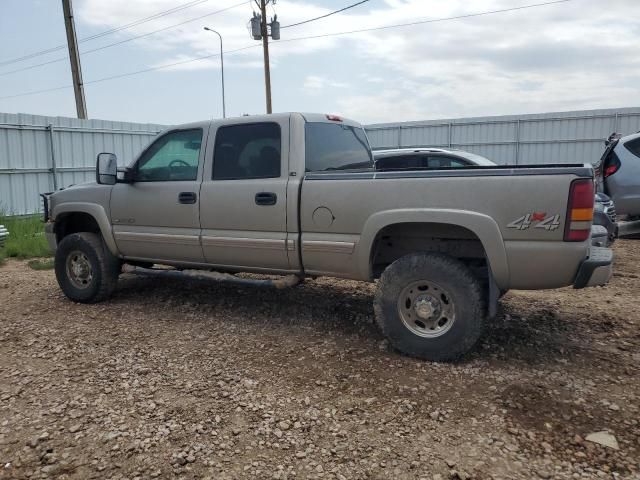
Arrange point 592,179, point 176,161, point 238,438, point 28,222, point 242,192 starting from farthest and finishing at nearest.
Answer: point 28,222
point 176,161
point 242,192
point 592,179
point 238,438

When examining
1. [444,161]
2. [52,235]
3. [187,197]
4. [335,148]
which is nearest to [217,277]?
[187,197]

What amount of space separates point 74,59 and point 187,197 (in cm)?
1370

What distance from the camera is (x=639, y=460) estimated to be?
9.18 ft

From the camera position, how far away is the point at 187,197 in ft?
16.9

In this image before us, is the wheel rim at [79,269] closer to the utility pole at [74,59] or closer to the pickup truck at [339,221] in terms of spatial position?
the pickup truck at [339,221]

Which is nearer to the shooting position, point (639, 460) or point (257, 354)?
point (639, 460)

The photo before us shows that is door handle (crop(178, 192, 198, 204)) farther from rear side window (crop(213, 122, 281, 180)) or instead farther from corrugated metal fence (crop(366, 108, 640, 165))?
corrugated metal fence (crop(366, 108, 640, 165))

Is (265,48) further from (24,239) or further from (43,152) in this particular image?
(24,239)

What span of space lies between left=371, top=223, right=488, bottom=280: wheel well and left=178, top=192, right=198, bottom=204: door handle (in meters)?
1.81

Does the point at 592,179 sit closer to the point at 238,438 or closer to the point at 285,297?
the point at 238,438

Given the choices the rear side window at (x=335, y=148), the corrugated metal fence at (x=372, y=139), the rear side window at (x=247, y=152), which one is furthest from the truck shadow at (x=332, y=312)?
the corrugated metal fence at (x=372, y=139)

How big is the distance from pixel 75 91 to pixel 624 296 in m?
15.7

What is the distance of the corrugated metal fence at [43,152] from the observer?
40.2 ft

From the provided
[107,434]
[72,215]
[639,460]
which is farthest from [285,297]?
[639,460]
